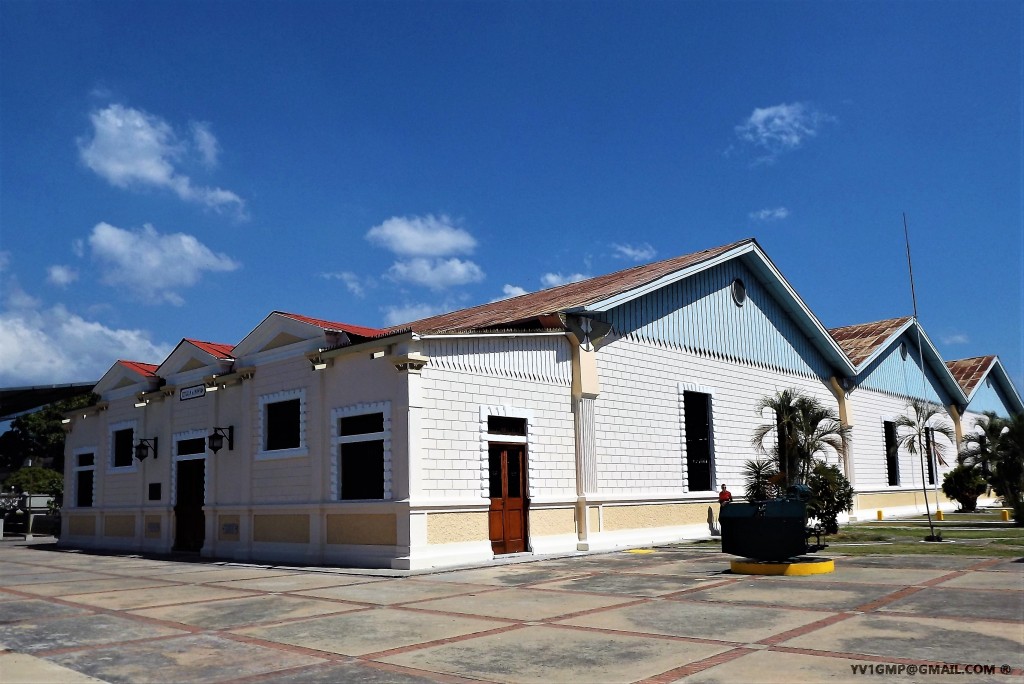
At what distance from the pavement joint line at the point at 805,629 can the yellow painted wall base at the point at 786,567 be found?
383 cm

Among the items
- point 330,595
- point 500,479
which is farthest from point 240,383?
point 330,595

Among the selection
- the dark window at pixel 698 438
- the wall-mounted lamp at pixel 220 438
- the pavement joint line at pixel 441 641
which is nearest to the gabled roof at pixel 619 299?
the dark window at pixel 698 438

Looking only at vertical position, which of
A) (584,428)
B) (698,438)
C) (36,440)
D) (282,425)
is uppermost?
(36,440)

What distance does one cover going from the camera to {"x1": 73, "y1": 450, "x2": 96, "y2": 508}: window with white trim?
26469 mm

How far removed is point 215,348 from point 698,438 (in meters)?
13.5

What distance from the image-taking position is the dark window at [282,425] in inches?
724

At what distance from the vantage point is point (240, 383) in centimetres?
2000

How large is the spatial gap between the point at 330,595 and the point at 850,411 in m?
24.3

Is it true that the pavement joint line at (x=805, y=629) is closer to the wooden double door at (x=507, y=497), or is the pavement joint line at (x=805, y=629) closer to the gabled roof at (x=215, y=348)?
the wooden double door at (x=507, y=497)

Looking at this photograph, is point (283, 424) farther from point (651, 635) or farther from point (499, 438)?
point (651, 635)

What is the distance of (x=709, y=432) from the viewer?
2367 centimetres

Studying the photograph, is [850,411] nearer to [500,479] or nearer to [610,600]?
[500,479]

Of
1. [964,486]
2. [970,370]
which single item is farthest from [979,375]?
[964,486]

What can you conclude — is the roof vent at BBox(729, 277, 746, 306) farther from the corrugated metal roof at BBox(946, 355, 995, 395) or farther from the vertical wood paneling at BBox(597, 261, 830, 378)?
the corrugated metal roof at BBox(946, 355, 995, 395)
